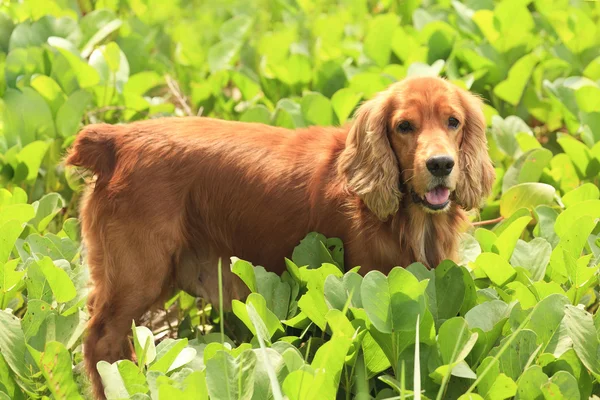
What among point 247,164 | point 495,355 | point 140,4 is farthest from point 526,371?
point 140,4

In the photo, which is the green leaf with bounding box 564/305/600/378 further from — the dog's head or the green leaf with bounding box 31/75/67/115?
the green leaf with bounding box 31/75/67/115

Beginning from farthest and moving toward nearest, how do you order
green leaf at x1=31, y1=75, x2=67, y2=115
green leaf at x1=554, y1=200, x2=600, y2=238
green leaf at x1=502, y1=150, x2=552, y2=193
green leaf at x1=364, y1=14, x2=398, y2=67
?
1. green leaf at x1=364, y1=14, x2=398, y2=67
2. green leaf at x1=31, y1=75, x2=67, y2=115
3. green leaf at x1=502, y1=150, x2=552, y2=193
4. green leaf at x1=554, y1=200, x2=600, y2=238

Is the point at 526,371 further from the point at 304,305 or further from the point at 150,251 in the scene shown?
the point at 150,251

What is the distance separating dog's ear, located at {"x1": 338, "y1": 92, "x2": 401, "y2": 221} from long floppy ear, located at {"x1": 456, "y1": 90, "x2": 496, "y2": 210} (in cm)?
29

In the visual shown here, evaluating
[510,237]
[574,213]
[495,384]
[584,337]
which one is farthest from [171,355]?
[574,213]

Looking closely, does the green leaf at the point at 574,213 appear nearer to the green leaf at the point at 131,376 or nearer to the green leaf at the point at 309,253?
the green leaf at the point at 309,253

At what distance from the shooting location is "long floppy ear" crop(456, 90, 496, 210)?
13.4 feet

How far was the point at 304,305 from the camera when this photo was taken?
3613 mm

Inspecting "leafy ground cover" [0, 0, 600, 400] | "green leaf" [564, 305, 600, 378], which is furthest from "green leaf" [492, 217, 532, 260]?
"green leaf" [564, 305, 600, 378]

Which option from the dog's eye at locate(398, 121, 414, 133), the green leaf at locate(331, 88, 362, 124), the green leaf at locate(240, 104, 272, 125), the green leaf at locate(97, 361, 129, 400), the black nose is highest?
the dog's eye at locate(398, 121, 414, 133)

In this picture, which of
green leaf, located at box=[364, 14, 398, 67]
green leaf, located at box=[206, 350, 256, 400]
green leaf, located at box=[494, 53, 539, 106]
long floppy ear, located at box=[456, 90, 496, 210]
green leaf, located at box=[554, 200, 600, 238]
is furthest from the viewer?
green leaf, located at box=[364, 14, 398, 67]

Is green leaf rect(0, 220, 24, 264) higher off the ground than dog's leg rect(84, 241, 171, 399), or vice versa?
green leaf rect(0, 220, 24, 264)

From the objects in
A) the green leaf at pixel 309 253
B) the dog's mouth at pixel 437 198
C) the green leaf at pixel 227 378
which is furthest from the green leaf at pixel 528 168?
the green leaf at pixel 227 378

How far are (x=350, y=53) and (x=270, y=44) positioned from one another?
557mm
